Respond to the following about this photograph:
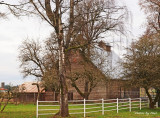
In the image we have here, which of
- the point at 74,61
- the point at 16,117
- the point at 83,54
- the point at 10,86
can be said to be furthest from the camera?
the point at 74,61

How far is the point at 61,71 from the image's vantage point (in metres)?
16.5

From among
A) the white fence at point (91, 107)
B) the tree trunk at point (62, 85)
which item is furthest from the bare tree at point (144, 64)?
the tree trunk at point (62, 85)

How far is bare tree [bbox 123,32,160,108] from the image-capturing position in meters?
23.6

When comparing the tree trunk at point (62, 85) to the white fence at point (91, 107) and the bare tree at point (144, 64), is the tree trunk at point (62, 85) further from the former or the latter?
the bare tree at point (144, 64)

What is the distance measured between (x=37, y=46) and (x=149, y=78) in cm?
2613

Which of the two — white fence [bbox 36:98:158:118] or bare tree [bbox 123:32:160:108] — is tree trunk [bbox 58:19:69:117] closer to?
white fence [bbox 36:98:158:118]

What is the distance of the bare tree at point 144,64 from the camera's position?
2359 centimetres

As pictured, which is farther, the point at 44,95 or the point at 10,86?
the point at 44,95

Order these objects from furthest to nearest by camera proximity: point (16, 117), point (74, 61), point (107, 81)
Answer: point (74, 61) → point (107, 81) → point (16, 117)

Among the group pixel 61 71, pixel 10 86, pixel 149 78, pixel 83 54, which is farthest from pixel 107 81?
pixel 61 71

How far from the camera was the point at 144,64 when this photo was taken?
79.7 ft

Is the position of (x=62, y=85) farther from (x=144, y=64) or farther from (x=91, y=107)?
(x=144, y=64)

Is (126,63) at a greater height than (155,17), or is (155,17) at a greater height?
(155,17)

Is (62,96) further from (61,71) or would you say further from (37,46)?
(37,46)
